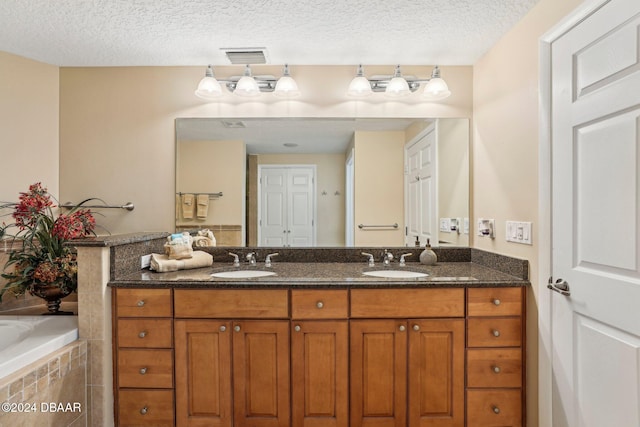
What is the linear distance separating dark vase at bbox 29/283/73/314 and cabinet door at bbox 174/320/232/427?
791mm

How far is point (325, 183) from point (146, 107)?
52.2 inches

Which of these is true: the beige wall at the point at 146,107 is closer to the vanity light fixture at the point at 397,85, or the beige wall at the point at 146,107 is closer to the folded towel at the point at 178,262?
the vanity light fixture at the point at 397,85

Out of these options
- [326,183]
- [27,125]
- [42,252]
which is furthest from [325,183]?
[27,125]

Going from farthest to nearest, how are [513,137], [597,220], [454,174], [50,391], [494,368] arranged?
[454,174] → [513,137] → [494,368] → [50,391] → [597,220]

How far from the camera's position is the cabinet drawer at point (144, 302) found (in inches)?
71.7

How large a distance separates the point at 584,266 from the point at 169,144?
2427 millimetres

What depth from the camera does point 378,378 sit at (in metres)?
1.79

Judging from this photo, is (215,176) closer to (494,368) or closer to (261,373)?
(261,373)

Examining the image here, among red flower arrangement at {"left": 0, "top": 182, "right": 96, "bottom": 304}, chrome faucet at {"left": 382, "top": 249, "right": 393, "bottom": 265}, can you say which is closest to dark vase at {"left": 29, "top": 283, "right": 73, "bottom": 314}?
red flower arrangement at {"left": 0, "top": 182, "right": 96, "bottom": 304}

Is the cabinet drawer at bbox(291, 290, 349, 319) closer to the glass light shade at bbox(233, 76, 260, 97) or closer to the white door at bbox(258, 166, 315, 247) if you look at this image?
the white door at bbox(258, 166, 315, 247)

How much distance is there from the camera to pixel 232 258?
95.4 inches

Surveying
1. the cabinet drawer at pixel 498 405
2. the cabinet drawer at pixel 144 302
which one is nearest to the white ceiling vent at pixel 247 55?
the cabinet drawer at pixel 144 302

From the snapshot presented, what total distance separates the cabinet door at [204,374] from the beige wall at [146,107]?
1288 mm

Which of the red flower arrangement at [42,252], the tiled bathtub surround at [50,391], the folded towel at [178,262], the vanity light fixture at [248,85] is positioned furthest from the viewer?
the vanity light fixture at [248,85]
